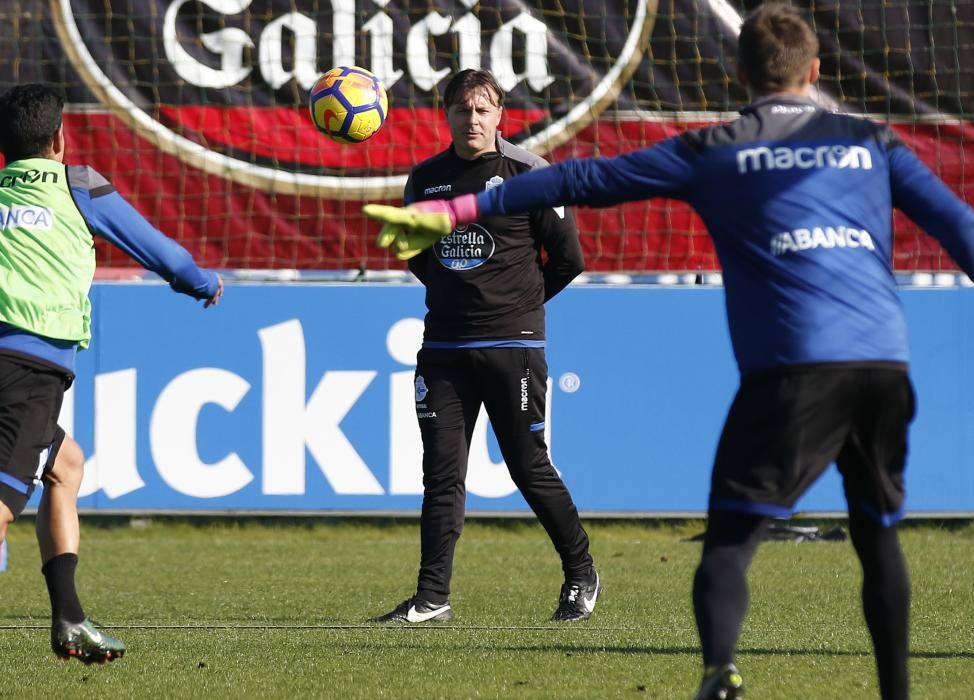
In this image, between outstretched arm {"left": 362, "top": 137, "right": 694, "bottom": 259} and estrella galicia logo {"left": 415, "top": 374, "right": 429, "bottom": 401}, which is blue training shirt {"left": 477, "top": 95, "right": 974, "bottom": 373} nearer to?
outstretched arm {"left": 362, "top": 137, "right": 694, "bottom": 259}

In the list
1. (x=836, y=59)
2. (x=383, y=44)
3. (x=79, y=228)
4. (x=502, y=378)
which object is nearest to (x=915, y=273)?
(x=836, y=59)

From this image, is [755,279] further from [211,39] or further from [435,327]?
[211,39]

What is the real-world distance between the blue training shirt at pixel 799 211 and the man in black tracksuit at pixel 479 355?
2.49 metres

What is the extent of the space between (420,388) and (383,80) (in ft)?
17.0

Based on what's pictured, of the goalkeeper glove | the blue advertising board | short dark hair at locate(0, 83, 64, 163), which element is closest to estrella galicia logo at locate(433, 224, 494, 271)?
short dark hair at locate(0, 83, 64, 163)

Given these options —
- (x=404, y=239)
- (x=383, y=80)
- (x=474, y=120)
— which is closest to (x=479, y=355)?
(x=474, y=120)

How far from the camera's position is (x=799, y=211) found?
4059 millimetres

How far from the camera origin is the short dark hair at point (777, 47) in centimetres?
412

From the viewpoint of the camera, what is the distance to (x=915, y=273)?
10.7 m

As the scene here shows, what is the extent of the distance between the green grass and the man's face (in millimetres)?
1850

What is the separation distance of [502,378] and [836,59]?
5732mm

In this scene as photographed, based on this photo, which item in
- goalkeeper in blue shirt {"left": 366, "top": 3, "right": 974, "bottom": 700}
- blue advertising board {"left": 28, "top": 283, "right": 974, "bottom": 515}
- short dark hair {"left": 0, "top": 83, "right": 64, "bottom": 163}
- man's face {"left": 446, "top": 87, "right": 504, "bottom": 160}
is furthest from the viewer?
blue advertising board {"left": 28, "top": 283, "right": 974, "bottom": 515}

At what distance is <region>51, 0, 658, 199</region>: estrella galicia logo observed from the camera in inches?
455

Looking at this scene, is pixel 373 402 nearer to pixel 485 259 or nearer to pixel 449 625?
pixel 485 259
